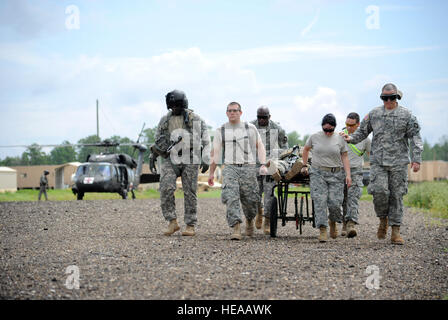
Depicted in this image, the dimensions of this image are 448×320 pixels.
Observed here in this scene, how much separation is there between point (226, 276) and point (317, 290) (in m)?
1.08

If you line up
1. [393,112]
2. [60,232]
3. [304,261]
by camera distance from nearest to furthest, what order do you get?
1. [304,261]
2. [393,112]
3. [60,232]

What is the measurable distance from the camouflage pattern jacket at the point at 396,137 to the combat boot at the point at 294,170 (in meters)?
1.17

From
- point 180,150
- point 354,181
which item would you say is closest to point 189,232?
point 180,150

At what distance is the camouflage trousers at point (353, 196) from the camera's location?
11108 mm

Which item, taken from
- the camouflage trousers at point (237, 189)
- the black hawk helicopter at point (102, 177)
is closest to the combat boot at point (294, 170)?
the camouflage trousers at point (237, 189)

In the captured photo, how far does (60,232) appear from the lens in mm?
12055

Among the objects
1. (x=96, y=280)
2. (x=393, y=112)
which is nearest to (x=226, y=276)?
(x=96, y=280)

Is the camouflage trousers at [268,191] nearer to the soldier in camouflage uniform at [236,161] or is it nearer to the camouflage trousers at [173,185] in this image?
the soldier in camouflage uniform at [236,161]

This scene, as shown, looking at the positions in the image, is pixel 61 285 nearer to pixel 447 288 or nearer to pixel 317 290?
pixel 317 290

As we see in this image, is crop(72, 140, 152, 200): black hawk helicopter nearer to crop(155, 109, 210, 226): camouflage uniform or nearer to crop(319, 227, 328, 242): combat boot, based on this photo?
crop(155, 109, 210, 226): camouflage uniform

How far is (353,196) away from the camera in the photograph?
11188 millimetres
